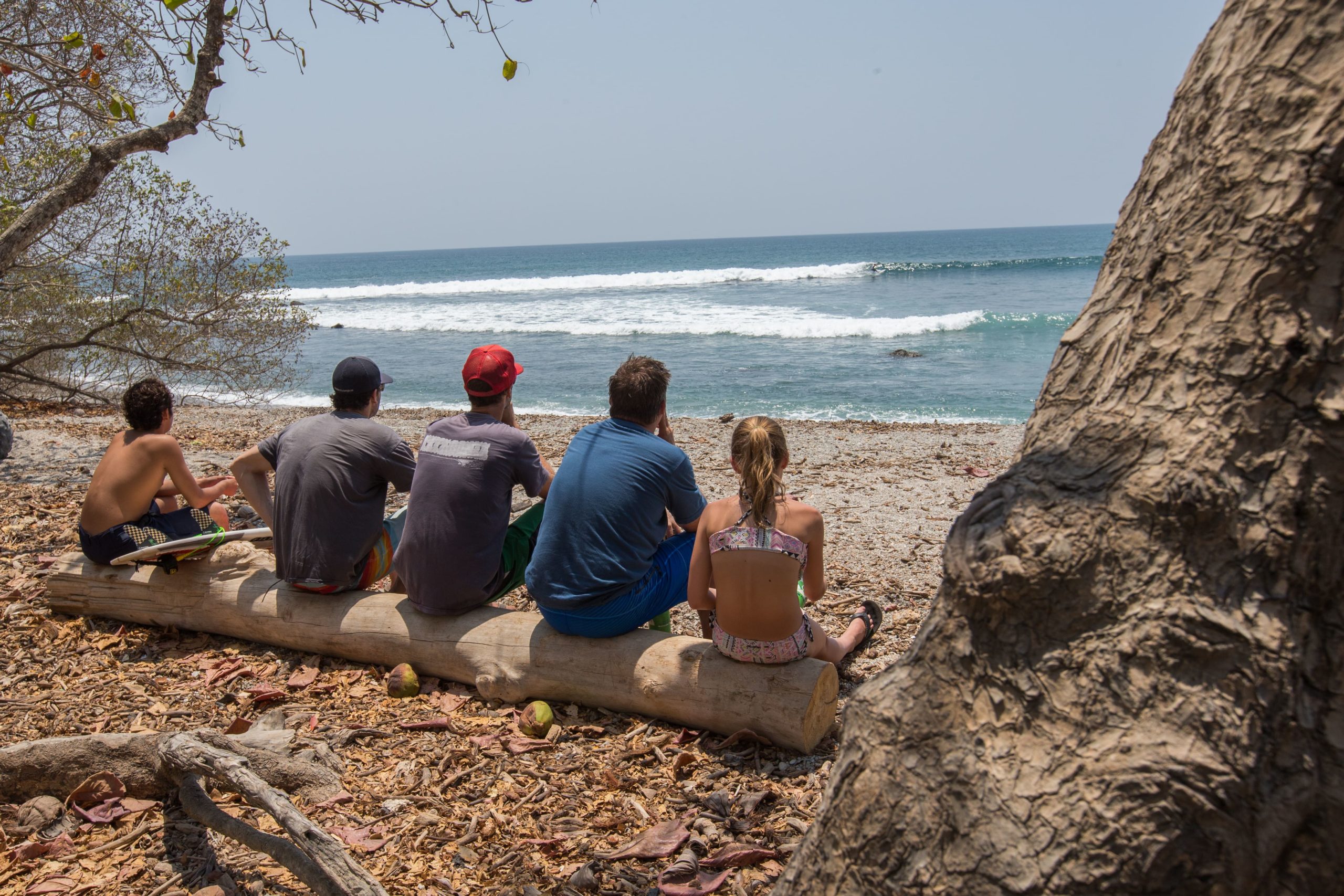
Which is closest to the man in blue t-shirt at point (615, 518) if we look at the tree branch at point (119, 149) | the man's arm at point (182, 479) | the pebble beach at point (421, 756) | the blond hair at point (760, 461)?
the blond hair at point (760, 461)

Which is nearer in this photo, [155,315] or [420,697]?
[420,697]

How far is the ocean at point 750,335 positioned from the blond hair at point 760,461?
8.53 m

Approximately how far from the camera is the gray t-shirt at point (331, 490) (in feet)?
13.2

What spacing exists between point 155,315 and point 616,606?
814 centimetres

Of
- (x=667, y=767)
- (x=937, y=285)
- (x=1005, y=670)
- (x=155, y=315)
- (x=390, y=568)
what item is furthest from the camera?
(x=937, y=285)

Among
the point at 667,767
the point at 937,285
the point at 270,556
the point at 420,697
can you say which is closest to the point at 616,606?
the point at 667,767

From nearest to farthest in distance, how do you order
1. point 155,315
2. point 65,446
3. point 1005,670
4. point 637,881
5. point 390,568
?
point 1005,670
point 637,881
point 390,568
point 65,446
point 155,315

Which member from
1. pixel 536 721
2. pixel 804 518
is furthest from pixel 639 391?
pixel 536 721

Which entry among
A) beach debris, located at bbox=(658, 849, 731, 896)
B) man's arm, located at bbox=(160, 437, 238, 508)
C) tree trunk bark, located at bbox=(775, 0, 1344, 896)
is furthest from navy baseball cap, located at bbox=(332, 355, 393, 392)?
tree trunk bark, located at bbox=(775, 0, 1344, 896)

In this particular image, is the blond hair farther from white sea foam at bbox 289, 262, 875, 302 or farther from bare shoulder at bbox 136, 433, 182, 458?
white sea foam at bbox 289, 262, 875, 302

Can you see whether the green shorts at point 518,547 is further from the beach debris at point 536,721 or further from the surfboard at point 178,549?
the surfboard at point 178,549

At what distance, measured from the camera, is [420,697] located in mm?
3723

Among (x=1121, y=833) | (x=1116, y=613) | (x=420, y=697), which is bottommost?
(x=420, y=697)

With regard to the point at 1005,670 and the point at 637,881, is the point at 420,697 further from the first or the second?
the point at 1005,670
